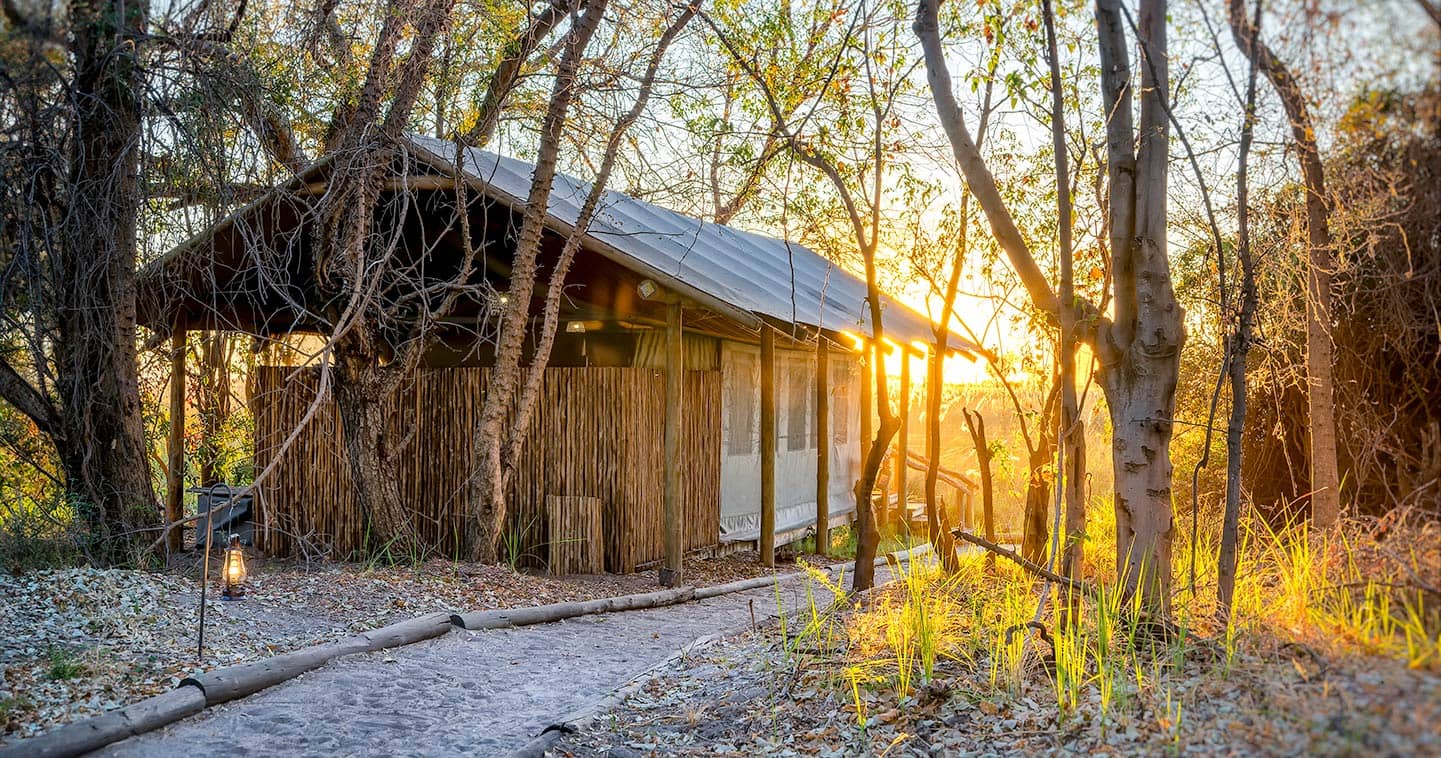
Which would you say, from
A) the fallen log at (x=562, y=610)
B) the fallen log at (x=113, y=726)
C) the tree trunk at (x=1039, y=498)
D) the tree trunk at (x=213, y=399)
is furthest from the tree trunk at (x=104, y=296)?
the tree trunk at (x=1039, y=498)

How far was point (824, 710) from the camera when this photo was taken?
14.9 feet

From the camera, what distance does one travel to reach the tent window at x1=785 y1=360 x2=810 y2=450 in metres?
13.0

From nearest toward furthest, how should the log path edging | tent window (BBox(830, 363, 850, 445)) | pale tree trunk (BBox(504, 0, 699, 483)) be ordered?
1. the log path edging
2. pale tree trunk (BBox(504, 0, 699, 483))
3. tent window (BBox(830, 363, 850, 445))

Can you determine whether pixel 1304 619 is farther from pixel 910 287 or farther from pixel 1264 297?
pixel 910 287

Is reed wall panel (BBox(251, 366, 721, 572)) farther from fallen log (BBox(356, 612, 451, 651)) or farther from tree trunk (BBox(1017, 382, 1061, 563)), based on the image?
tree trunk (BBox(1017, 382, 1061, 563))

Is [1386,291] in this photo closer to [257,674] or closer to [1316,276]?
[1316,276]

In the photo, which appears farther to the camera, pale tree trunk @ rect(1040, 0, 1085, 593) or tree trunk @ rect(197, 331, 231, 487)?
tree trunk @ rect(197, 331, 231, 487)

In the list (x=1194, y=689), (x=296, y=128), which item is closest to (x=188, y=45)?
(x=296, y=128)

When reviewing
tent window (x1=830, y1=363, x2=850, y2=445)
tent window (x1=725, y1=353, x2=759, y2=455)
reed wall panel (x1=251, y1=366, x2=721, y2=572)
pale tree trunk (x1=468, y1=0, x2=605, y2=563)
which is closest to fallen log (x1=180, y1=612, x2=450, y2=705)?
pale tree trunk (x1=468, y1=0, x2=605, y2=563)

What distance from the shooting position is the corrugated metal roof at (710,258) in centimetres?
854

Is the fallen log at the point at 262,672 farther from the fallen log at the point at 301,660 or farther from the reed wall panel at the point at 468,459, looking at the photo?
the reed wall panel at the point at 468,459

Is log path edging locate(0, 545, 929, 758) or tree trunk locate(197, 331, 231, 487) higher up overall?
tree trunk locate(197, 331, 231, 487)

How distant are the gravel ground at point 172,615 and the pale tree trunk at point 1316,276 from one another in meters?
5.13

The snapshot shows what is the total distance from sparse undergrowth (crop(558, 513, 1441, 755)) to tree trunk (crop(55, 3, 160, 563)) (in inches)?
172
